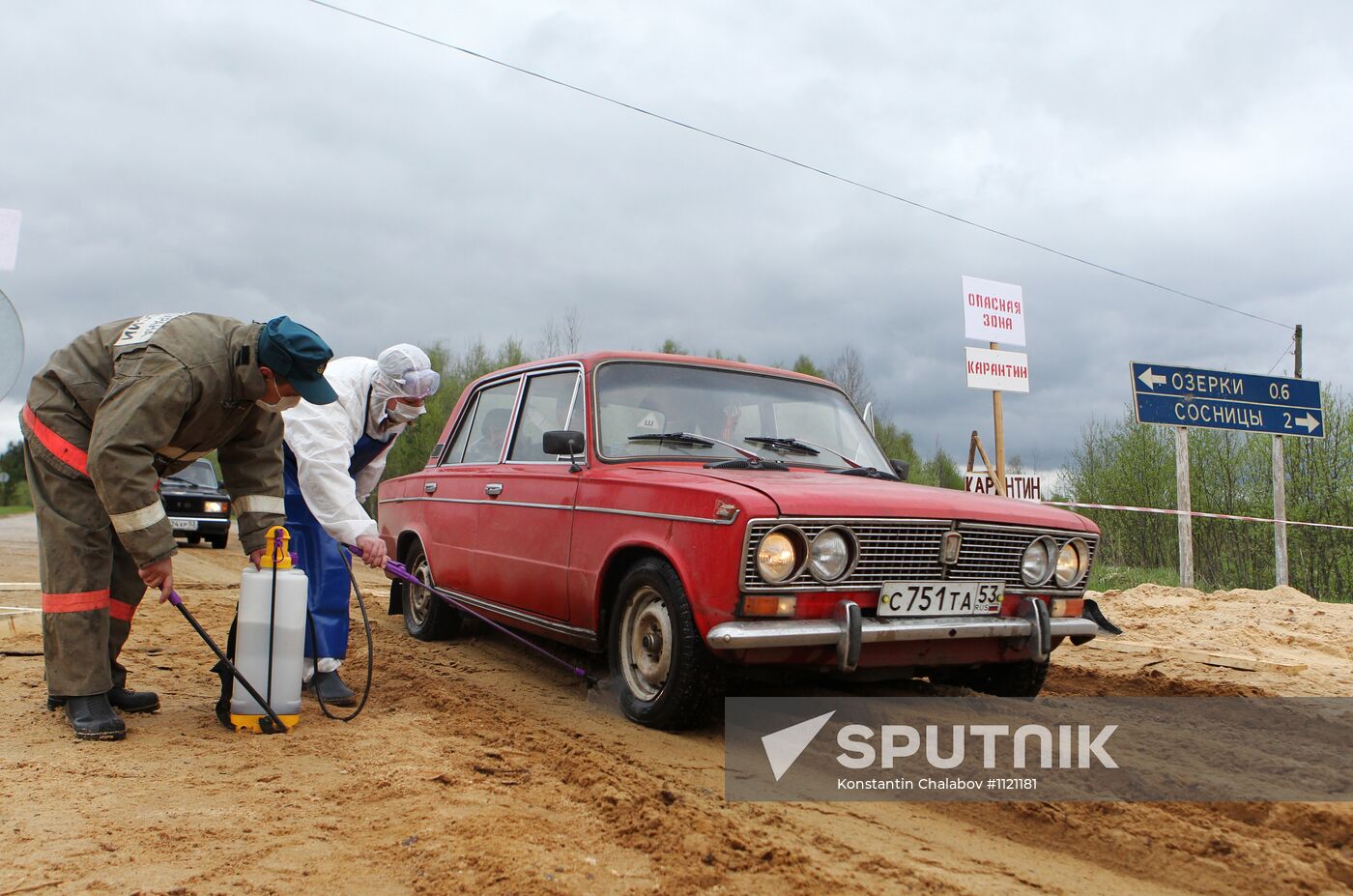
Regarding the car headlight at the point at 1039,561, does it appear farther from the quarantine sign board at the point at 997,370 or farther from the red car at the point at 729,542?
the quarantine sign board at the point at 997,370

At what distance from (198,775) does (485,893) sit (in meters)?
1.67

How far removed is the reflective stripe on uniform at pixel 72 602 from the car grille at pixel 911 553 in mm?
2716

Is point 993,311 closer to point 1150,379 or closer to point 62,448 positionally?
point 1150,379

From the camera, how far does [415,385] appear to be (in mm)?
4832

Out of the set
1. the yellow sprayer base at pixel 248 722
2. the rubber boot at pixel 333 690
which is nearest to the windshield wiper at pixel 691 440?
the rubber boot at pixel 333 690

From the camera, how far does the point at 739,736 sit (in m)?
4.09

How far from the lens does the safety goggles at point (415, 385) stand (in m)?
4.82

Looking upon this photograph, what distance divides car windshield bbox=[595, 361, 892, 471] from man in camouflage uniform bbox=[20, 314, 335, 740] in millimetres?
1530

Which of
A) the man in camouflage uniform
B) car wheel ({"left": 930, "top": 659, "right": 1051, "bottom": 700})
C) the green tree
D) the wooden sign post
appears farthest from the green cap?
the green tree

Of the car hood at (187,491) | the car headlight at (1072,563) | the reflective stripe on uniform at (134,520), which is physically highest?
the car hood at (187,491)

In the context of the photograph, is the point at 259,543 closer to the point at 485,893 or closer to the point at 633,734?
the point at 633,734

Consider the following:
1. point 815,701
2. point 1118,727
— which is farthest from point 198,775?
point 1118,727

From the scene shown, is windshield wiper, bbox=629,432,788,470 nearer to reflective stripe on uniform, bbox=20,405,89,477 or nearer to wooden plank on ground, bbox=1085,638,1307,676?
reflective stripe on uniform, bbox=20,405,89,477

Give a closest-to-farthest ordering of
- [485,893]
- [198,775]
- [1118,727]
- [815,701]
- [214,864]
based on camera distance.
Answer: [485,893] < [214,864] < [198,775] < [1118,727] < [815,701]
